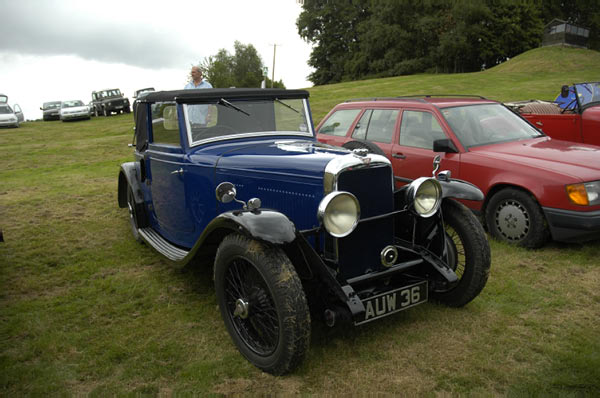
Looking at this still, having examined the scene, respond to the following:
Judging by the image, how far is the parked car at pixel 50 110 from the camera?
29725 millimetres

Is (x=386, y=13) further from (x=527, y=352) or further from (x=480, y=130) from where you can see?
(x=527, y=352)

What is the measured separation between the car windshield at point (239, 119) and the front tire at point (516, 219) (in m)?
2.43

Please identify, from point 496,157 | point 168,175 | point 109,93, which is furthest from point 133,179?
point 109,93

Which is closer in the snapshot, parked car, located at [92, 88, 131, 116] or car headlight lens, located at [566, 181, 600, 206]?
car headlight lens, located at [566, 181, 600, 206]

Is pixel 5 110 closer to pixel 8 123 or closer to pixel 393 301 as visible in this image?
pixel 8 123

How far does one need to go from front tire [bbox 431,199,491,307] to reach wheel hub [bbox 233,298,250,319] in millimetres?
1546

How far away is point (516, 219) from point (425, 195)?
2096 millimetres

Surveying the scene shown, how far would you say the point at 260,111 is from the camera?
4273mm

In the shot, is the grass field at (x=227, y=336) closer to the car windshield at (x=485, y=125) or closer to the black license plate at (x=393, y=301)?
the black license plate at (x=393, y=301)

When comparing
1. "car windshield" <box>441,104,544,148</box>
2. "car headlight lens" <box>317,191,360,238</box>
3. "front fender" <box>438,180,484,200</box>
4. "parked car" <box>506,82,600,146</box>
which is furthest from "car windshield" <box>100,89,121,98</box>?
"car headlight lens" <box>317,191,360,238</box>

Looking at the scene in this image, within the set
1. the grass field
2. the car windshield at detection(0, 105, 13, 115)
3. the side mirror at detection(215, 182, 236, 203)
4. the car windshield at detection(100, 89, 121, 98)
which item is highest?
the car windshield at detection(100, 89, 121, 98)

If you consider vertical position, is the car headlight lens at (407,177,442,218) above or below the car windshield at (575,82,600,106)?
below

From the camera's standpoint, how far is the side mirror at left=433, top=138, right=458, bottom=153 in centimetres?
527

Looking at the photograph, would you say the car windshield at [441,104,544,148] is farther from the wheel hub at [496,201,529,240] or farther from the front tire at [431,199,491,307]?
the front tire at [431,199,491,307]
